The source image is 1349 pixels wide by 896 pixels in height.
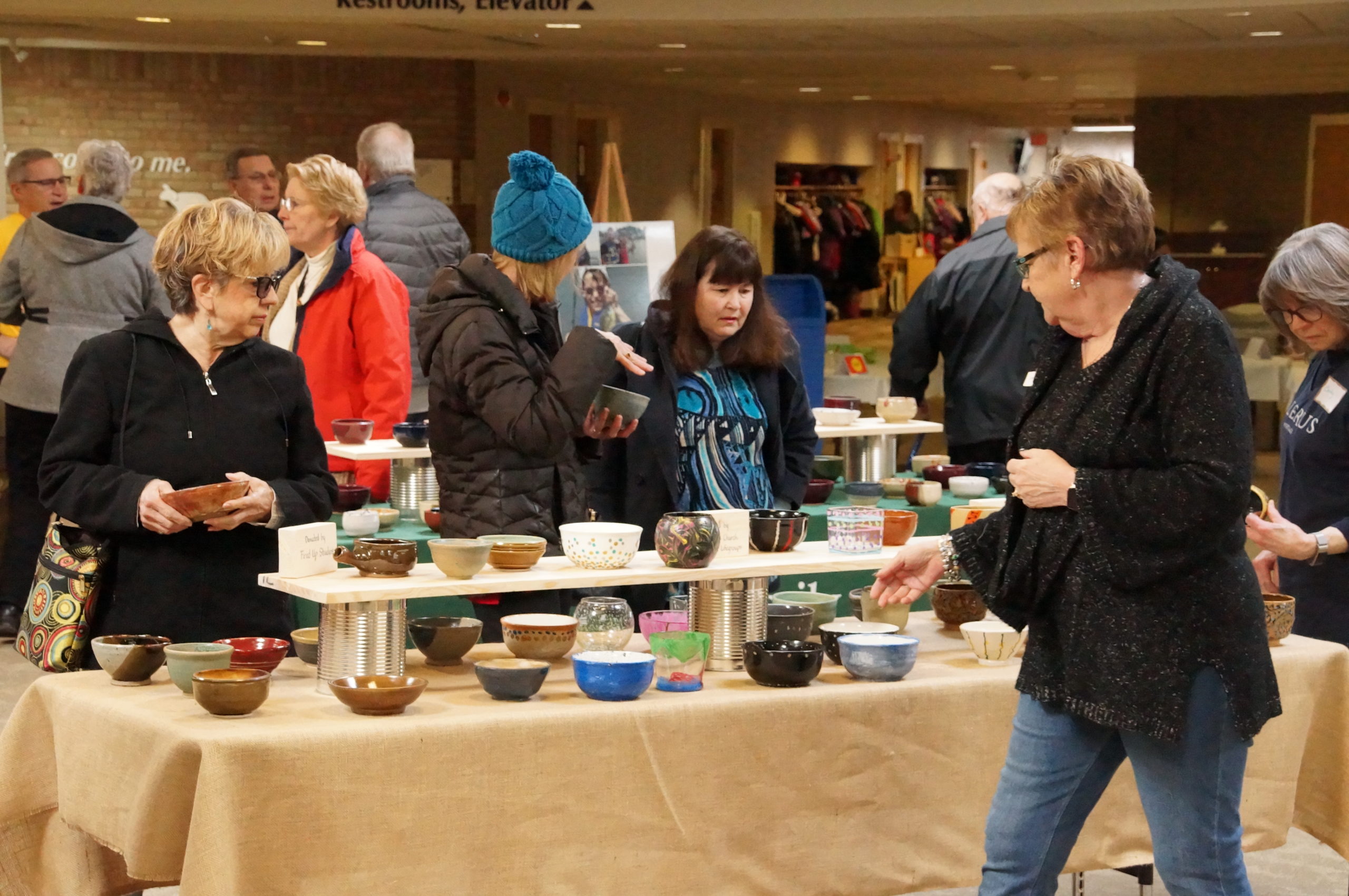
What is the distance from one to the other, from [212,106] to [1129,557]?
405 inches

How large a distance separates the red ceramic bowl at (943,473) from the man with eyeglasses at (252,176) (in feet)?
9.71

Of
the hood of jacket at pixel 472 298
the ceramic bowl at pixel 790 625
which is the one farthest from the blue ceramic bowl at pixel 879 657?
the hood of jacket at pixel 472 298

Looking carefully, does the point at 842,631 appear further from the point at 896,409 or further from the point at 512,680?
the point at 896,409

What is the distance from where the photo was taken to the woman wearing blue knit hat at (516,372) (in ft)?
10.3

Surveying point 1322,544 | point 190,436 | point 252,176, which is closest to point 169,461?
point 190,436

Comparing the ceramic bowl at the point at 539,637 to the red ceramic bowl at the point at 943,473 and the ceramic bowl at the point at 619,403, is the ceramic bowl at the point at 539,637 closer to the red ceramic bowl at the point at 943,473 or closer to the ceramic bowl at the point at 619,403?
the ceramic bowl at the point at 619,403

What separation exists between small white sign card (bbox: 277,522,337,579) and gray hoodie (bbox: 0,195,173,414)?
3.31 metres

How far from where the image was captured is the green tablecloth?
159 inches

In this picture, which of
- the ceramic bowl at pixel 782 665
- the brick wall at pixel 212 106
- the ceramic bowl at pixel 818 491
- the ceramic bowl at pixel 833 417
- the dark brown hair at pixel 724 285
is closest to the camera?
the ceramic bowl at pixel 782 665

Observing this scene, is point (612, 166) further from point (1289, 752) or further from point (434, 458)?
point (1289, 752)

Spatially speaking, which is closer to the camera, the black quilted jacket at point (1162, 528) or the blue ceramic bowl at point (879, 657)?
the black quilted jacket at point (1162, 528)

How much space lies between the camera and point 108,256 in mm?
5766

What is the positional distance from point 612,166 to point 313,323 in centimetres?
334

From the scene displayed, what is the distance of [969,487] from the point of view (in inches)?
196
